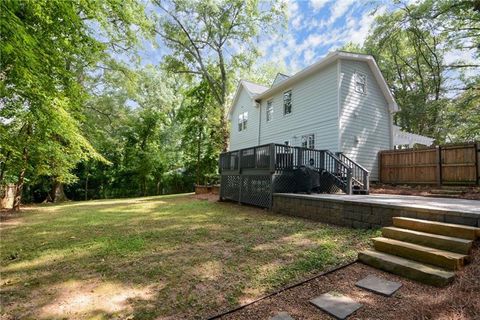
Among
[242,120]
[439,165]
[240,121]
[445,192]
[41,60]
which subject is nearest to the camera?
[41,60]

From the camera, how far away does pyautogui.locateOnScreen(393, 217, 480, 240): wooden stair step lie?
338 cm

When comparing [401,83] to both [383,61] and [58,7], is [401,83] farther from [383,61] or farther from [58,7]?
[58,7]

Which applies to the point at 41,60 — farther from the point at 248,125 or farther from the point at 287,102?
the point at 248,125

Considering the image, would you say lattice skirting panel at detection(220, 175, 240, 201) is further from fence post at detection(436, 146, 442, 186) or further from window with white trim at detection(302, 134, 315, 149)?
fence post at detection(436, 146, 442, 186)

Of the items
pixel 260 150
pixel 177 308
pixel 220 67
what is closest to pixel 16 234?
pixel 177 308

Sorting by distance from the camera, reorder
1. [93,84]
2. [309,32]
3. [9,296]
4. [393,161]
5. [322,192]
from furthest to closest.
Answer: [309,32] → [93,84] → [393,161] → [322,192] → [9,296]

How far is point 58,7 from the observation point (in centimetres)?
481

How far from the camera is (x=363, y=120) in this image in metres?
11.8

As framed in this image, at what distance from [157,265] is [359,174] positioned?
28.6 ft

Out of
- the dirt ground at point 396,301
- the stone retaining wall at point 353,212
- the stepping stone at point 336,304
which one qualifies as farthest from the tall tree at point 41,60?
→ the stone retaining wall at point 353,212

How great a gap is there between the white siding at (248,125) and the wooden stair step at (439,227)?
480 inches

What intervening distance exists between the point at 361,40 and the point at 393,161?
15779 millimetres

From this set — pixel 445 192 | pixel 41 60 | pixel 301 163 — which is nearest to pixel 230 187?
pixel 301 163

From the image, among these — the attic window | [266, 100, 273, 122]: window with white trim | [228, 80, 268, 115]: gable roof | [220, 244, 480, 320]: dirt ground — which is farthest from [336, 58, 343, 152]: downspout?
[220, 244, 480, 320]: dirt ground
